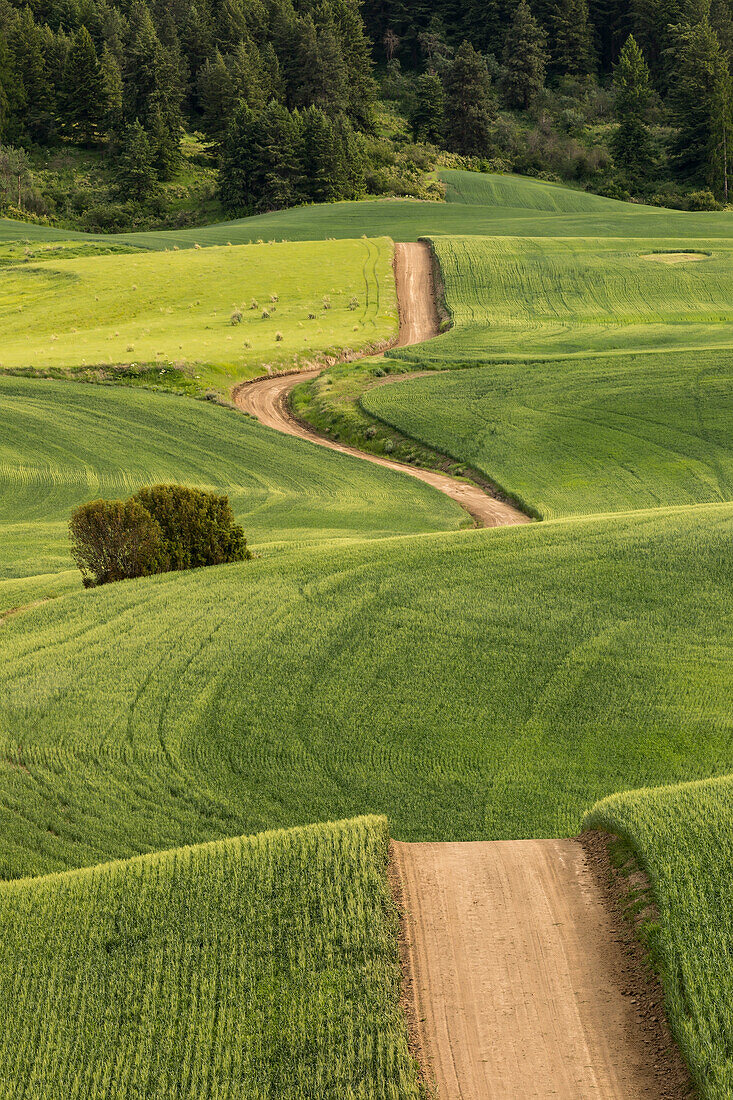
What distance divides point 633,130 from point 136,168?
58.9 m

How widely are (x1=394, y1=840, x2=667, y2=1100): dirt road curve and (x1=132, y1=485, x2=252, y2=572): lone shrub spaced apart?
43.5ft

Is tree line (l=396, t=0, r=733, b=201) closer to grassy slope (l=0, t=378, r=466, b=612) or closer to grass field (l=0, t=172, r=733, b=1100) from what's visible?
grass field (l=0, t=172, r=733, b=1100)

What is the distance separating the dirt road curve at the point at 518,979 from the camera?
26.2 ft

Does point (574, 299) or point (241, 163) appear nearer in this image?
point (574, 299)

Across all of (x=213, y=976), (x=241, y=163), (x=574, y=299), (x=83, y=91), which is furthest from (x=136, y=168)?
(x=213, y=976)

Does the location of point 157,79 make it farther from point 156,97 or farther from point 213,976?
point 213,976

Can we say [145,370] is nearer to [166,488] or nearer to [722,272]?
[166,488]

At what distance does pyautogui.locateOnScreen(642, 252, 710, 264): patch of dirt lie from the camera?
66887 mm

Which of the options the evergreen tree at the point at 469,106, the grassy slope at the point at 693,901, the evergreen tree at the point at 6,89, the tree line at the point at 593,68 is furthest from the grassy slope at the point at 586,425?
the evergreen tree at the point at 6,89

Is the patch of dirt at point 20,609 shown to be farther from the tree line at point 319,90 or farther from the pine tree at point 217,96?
the pine tree at point 217,96

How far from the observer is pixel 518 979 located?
8.84 m

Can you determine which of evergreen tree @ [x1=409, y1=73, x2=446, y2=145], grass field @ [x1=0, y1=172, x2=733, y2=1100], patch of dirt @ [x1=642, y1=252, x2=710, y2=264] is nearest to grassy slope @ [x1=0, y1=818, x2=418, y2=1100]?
grass field @ [x1=0, y1=172, x2=733, y2=1100]

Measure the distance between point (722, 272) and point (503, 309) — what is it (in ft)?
56.5

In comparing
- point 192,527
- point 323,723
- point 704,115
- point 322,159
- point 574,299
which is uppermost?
point 704,115
